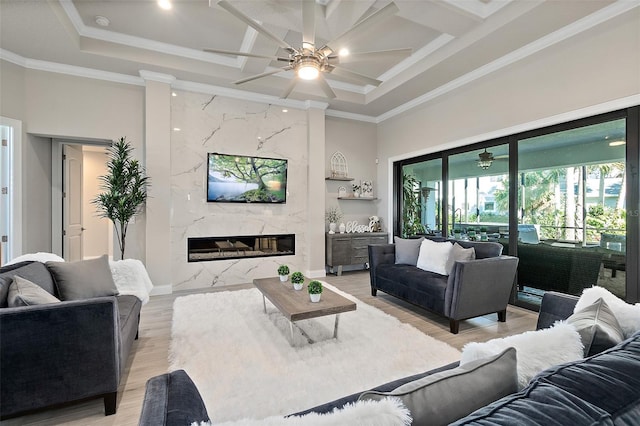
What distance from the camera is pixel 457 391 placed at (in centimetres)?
78

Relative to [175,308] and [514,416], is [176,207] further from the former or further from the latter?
[514,416]

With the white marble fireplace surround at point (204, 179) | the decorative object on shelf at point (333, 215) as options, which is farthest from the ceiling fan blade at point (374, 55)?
the decorative object on shelf at point (333, 215)

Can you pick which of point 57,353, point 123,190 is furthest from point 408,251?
point 123,190

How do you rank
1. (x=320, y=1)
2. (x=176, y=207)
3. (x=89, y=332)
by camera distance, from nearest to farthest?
(x=89, y=332)
(x=320, y=1)
(x=176, y=207)

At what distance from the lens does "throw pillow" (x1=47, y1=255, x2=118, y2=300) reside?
2.35 meters

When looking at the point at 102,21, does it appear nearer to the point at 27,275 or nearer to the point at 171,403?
the point at 27,275

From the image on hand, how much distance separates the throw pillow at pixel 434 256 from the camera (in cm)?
366

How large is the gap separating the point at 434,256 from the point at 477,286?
0.73 metres

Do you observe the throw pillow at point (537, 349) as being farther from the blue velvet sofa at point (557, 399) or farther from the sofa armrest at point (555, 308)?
the sofa armrest at point (555, 308)

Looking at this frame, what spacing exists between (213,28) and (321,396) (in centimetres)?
416

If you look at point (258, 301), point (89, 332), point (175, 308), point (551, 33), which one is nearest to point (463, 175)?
point (551, 33)

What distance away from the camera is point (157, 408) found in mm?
751

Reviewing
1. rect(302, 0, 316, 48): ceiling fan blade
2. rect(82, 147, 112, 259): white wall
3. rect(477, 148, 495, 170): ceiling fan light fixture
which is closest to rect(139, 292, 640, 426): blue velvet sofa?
rect(302, 0, 316, 48): ceiling fan blade

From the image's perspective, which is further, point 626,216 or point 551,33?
point 551,33
